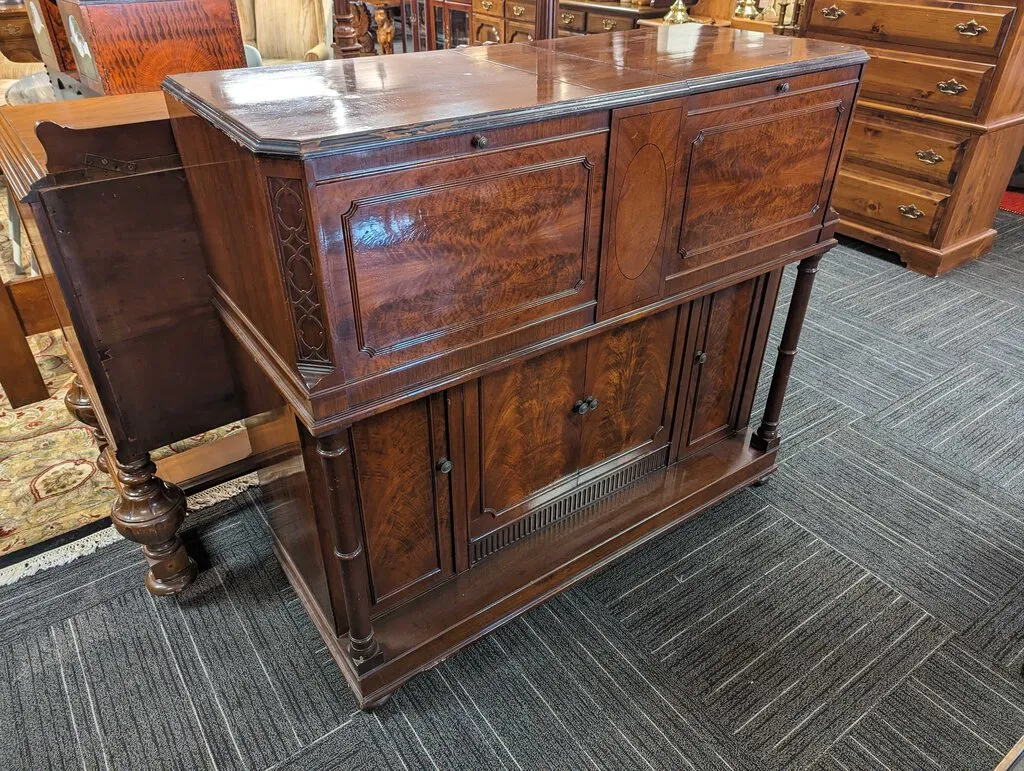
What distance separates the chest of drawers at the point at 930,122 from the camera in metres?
2.76

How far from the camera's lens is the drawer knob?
8.89 ft

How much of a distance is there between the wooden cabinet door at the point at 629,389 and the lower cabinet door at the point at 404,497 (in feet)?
1.20

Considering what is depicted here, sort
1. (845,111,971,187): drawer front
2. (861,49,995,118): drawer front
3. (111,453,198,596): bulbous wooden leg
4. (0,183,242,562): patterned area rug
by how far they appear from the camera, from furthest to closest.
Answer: (845,111,971,187): drawer front
(861,49,995,118): drawer front
(0,183,242,562): patterned area rug
(111,453,198,596): bulbous wooden leg

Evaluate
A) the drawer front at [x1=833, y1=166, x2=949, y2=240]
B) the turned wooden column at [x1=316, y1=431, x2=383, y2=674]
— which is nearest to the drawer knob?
the drawer front at [x1=833, y1=166, x2=949, y2=240]

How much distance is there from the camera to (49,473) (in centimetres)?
200

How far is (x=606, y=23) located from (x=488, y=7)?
38.4 inches

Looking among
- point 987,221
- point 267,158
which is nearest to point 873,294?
point 987,221

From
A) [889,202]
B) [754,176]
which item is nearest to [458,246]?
[754,176]

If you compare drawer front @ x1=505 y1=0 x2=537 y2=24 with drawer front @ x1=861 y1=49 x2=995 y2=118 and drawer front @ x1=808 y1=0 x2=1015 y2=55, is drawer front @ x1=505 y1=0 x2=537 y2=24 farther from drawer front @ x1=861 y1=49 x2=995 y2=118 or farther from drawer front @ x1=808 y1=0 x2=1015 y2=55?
drawer front @ x1=861 y1=49 x2=995 y2=118

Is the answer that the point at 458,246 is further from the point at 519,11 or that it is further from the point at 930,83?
the point at 519,11

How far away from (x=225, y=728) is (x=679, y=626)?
93 centimetres

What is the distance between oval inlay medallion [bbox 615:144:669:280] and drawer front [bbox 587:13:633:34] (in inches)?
109

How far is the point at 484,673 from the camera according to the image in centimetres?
146

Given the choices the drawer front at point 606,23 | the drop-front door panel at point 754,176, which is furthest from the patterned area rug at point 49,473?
the drawer front at point 606,23
